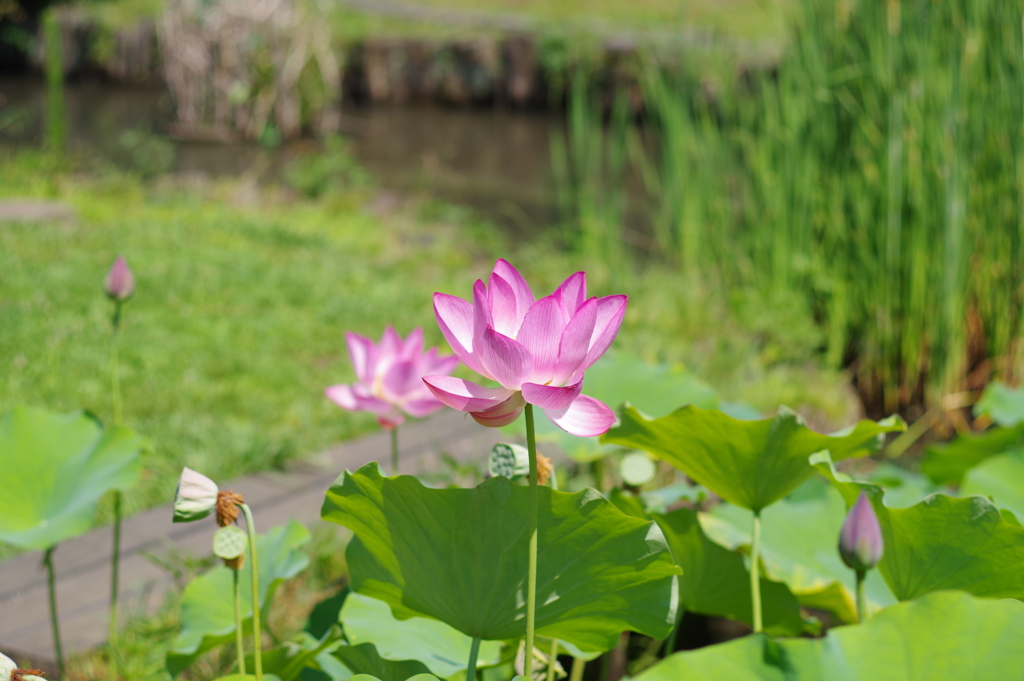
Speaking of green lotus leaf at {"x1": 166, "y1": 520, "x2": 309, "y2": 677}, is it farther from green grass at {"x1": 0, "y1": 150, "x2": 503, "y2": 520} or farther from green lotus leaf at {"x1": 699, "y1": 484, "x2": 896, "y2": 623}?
green grass at {"x1": 0, "y1": 150, "x2": 503, "y2": 520}

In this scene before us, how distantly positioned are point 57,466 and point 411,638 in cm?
49

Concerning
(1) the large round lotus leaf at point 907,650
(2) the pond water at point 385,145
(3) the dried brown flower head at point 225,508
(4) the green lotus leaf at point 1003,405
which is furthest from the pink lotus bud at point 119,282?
(2) the pond water at point 385,145

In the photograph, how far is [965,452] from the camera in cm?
137

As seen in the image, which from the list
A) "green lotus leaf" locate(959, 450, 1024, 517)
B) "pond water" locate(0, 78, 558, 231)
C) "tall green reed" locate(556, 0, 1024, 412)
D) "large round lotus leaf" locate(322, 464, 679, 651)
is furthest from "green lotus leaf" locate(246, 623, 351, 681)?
"pond water" locate(0, 78, 558, 231)

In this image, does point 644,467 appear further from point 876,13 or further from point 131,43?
point 131,43

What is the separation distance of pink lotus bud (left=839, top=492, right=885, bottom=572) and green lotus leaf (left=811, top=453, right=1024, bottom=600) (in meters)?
0.06

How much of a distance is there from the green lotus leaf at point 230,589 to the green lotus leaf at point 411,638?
3.4 inches

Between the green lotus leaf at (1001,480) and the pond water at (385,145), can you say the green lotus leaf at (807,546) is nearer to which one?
the green lotus leaf at (1001,480)

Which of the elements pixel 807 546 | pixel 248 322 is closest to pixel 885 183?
pixel 807 546

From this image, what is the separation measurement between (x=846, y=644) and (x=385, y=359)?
0.66 m

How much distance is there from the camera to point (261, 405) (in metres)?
2.34

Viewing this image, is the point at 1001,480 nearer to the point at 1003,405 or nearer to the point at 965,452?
the point at 965,452

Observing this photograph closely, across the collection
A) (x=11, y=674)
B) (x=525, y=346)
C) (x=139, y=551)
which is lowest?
(x=139, y=551)

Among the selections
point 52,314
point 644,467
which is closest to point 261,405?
point 52,314
